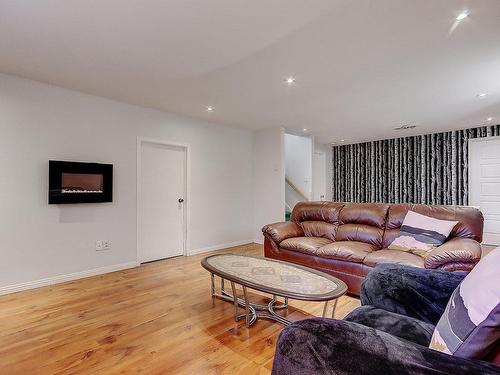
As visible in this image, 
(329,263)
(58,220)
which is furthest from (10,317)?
(329,263)

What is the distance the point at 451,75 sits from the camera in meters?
2.97

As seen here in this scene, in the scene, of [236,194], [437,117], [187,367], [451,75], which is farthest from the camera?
[236,194]

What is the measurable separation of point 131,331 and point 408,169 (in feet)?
21.2

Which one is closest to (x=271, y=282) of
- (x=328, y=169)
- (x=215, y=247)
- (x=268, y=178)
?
(x=215, y=247)

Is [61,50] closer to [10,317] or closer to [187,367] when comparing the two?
[10,317]

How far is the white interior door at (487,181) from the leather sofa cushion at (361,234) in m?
3.78

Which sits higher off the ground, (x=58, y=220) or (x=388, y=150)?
(x=388, y=150)

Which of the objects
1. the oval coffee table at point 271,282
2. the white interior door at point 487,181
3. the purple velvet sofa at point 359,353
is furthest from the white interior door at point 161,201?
the white interior door at point 487,181

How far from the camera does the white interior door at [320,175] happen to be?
7270 millimetres

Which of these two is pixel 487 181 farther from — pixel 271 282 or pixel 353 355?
pixel 353 355

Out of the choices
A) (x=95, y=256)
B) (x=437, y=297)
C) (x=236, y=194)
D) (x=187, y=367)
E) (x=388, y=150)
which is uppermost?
(x=388, y=150)

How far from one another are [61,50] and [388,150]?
262 inches

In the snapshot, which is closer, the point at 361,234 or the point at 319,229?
the point at 361,234

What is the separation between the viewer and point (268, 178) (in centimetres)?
544
